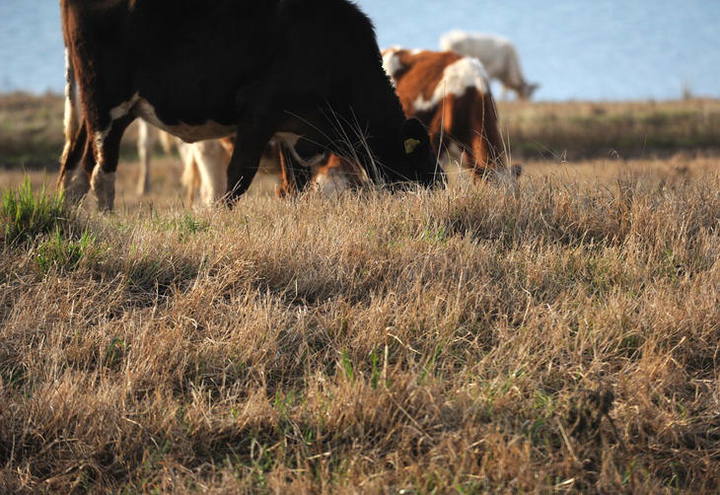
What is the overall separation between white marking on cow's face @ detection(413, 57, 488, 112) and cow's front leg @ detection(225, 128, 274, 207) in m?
2.99

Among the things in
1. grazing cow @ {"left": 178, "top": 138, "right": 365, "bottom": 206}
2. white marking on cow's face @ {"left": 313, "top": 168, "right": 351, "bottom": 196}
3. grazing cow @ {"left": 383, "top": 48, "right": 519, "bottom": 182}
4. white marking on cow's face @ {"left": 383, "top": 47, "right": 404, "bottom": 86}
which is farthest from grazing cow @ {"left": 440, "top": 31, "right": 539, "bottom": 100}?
white marking on cow's face @ {"left": 313, "top": 168, "right": 351, "bottom": 196}

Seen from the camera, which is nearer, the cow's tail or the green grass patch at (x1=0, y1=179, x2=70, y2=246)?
the green grass patch at (x1=0, y1=179, x2=70, y2=246)

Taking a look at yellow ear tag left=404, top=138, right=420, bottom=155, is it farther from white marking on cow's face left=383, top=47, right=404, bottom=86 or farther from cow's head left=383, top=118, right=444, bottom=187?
white marking on cow's face left=383, top=47, right=404, bottom=86

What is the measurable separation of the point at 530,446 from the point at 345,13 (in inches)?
189

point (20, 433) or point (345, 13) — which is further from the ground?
point (345, 13)

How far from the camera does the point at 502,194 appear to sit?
545cm

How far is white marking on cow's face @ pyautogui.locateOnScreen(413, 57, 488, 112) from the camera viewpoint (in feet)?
31.2

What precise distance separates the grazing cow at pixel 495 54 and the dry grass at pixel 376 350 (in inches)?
1143

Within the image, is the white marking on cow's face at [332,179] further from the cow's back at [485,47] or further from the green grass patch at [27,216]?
the cow's back at [485,47]

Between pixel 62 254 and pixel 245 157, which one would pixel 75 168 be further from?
pixel 62 254

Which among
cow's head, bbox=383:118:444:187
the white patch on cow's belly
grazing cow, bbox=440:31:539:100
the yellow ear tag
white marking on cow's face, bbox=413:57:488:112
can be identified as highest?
grazing cow, bbox=440:31:539:100

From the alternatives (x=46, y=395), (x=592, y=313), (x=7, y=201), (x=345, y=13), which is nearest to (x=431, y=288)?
(x=592, y=313)

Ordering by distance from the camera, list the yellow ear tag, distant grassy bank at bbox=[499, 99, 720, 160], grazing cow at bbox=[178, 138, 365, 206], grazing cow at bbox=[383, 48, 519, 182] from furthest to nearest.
A: distant grassy bank at bbox=[499, 99, 720, 160]
grazing cow at bbox=[383, 48, 519, 182]
grazing cow at bbox=[178, 138, 365, 206]
the yellow ear tag

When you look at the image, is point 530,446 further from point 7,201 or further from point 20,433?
point 7,201
